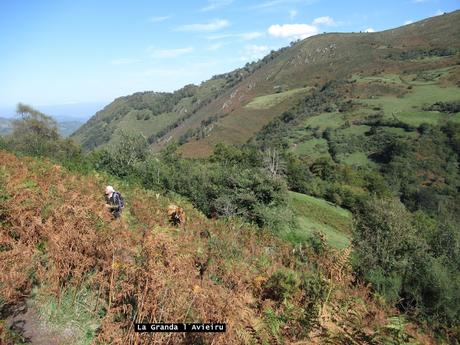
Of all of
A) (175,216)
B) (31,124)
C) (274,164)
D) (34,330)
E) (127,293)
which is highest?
(31,124)

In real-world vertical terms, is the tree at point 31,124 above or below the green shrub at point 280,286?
above

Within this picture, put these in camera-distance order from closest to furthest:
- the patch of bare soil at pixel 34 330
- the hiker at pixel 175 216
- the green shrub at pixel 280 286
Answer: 1. the patch of bare soil at pixel 34 330
2. the green shrub at pixel 280 286
3. the hiker at pixel 175 216

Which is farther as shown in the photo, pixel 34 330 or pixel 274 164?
pixel 274 164

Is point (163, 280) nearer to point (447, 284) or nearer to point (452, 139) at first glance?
point (447, 284)

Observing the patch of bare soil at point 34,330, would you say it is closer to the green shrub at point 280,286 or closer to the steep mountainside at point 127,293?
the steep mountainside at point 127,293

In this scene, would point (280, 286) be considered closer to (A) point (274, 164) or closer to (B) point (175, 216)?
(B) point (175, 216)

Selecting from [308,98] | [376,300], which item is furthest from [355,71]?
[376,300]

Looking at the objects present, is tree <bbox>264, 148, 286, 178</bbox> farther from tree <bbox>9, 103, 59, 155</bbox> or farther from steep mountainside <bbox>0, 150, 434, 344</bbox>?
steep mountainside <bbox>0, 150, 434, 344</bbox>

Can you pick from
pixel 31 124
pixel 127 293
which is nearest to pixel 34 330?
pixel 127 293

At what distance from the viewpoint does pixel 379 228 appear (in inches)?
870

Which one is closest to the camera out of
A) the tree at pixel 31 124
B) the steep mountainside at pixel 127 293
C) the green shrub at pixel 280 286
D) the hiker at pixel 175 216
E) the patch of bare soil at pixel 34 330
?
the steep mountainside at pixel 127 293

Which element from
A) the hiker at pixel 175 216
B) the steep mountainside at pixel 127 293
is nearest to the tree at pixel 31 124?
the hiker at pixel 175 216

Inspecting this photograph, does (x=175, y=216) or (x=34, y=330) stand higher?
(x=34, y=330)

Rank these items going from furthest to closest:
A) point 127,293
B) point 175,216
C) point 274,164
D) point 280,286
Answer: point 274,164 < point 175,216 < point 280,286 < point 127,293
